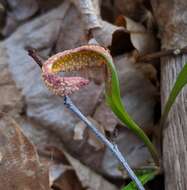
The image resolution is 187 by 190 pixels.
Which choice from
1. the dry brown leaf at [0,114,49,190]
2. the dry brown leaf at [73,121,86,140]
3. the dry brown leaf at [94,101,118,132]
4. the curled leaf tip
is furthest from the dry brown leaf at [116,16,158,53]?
the dry brown leaf at [0,114,49,190]

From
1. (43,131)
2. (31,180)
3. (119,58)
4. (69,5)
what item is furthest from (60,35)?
(31,180)

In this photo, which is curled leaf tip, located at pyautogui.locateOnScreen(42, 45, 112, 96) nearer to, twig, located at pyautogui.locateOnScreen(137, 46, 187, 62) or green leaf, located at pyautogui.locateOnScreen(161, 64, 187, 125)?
green leaf, located at pyautogui.locateOnScreen(161, 64, 187, 125)

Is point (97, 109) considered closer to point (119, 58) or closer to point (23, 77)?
point (119, 58)

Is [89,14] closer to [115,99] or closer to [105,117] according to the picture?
[105,117]

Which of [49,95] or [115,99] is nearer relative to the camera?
Answer: [115,99]

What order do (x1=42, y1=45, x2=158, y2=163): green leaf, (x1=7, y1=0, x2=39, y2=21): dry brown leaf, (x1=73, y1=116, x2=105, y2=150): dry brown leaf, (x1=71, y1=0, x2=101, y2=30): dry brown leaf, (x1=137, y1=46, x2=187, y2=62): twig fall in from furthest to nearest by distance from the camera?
(x1=7, y1=0, x2=39, y2=21): dry brown leaf, (x1=71, y1=0, x2=101, y2=30): dry brown leaf, (x1=73, y1=116, x2=105, y2=150): dry brown leaf, (x1=137, y1=46, x2=187, y2=62): twig, (x1=42, y1=45, x2=158, y2=163): green leaf

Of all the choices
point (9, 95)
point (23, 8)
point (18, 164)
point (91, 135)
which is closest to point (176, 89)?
point (91, 135)

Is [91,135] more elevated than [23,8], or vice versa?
[23,8]

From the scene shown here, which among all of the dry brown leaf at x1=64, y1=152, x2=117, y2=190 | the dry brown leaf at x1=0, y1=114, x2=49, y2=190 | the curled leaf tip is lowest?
the dry brown leaf at x1=64, y1=152, x2=117, y2=190
